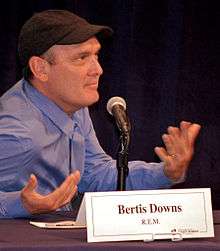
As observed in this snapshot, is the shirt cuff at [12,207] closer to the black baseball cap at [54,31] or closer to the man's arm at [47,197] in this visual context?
the man's arm at [47,197]

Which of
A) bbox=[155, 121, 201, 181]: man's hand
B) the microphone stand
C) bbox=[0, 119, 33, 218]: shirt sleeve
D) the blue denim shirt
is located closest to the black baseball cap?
the blue denim shirt

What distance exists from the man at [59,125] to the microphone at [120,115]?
19 cm

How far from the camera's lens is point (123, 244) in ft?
3.94

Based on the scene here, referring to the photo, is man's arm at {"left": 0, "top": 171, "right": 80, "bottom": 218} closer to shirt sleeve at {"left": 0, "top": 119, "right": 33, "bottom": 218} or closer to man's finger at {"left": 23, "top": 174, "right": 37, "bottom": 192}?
man's finger at {"left": 23, "top": 174, "right": 37, "bottom": 192}

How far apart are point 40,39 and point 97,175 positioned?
1.69 ft

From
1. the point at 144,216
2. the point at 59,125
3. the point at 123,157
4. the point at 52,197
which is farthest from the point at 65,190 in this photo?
the point at 59,125

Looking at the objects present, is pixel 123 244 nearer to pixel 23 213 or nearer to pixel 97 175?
pixel 23 213

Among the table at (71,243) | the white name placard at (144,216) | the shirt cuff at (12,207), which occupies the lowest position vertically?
the table at (71,243)

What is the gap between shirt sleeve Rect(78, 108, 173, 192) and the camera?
2.04 m

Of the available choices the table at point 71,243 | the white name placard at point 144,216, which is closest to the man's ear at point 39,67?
the table at point 71,243

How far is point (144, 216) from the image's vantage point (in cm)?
126

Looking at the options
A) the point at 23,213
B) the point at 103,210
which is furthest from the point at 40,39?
the point at 103,210

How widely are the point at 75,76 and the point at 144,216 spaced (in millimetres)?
1022

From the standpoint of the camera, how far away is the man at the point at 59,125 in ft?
6.23
